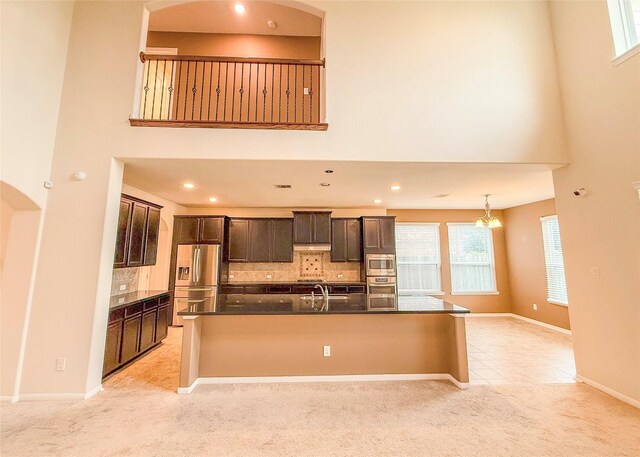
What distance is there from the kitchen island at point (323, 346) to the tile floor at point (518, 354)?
66 centimetres

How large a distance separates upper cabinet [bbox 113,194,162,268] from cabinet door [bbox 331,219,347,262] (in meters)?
3.52

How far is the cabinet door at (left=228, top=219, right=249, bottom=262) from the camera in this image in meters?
6.29

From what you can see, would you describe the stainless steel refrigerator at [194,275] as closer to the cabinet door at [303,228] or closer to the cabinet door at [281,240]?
the cabinet door at [281,240]

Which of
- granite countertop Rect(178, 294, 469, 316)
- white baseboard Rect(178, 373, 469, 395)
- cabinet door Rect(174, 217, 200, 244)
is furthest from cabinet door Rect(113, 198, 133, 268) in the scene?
cabinet door Rect(174, 217, 200, 244)

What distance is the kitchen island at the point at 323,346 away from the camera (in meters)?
3.26

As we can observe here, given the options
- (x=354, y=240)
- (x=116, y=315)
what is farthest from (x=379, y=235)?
(x=116, y=315)

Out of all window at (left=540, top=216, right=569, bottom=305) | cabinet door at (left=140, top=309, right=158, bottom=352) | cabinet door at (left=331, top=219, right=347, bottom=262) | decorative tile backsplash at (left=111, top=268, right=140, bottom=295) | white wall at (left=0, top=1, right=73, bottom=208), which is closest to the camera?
white wall at (left=0, top=1, right=73, bottom=208)

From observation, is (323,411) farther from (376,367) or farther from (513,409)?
(513,409)

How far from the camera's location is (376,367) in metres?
3.32

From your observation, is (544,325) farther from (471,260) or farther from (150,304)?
(150,304)

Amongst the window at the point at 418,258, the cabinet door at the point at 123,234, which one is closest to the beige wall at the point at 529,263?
the window at the point at 418,258

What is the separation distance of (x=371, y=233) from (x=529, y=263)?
12.0ft

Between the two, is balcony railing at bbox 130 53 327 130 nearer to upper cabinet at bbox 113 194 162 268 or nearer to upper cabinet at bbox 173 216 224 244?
upper cabinet at bbox 113 194 162 268

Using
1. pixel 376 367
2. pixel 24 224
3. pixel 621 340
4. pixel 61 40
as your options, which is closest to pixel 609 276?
pixel 621 340
